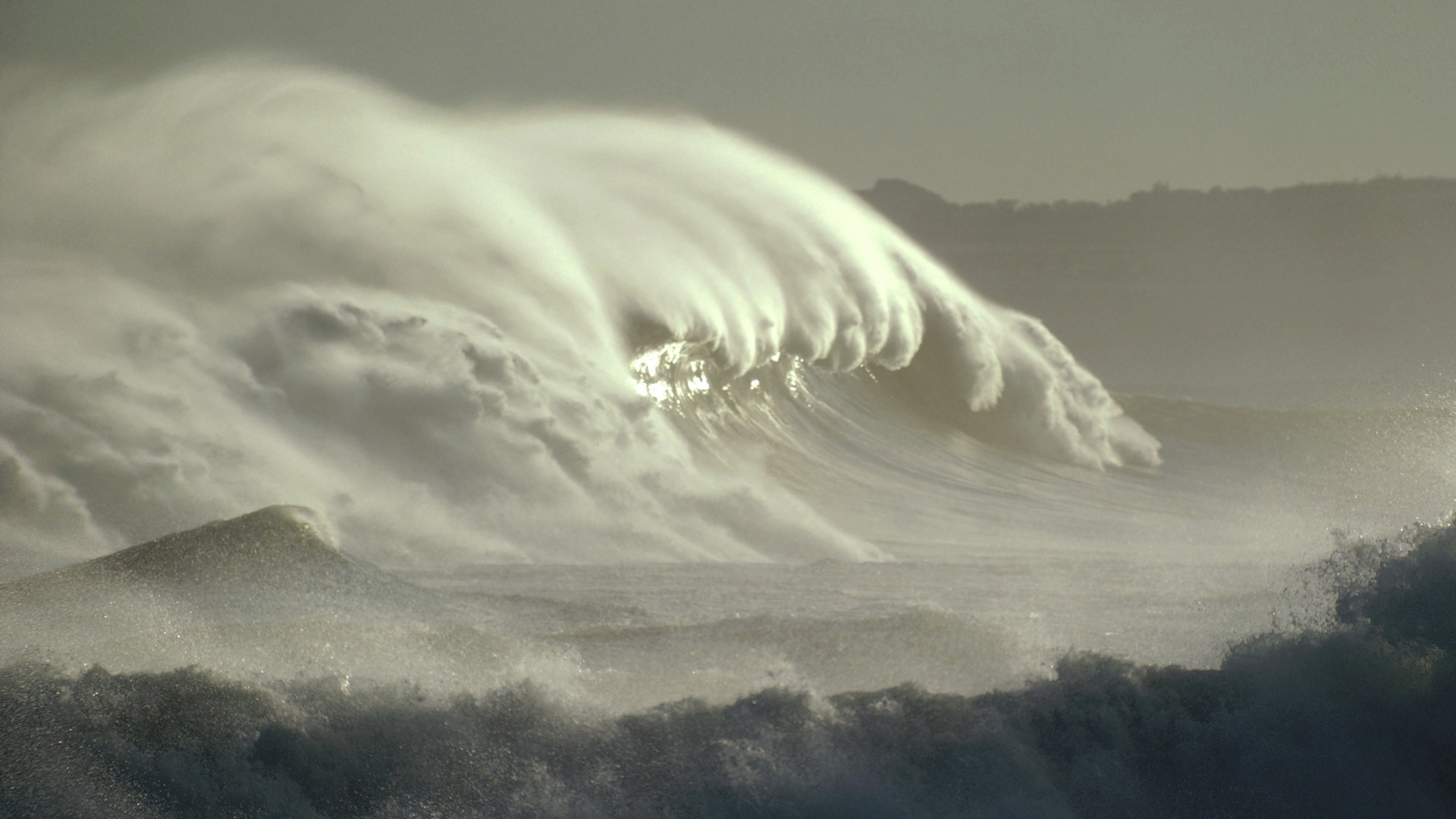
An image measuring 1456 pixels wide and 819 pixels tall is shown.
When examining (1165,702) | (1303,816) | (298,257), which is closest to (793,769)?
(1165,702)

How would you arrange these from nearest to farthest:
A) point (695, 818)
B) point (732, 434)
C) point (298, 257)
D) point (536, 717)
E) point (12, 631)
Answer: point (695, 818) < point (536, 717) < point (12, 631) < point (298, 257) < point (732, 434)

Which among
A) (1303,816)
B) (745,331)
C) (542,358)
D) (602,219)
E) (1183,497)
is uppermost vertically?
(602,219)

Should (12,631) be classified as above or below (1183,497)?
below

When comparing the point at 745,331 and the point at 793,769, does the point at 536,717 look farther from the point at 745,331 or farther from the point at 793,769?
the point at 745,331

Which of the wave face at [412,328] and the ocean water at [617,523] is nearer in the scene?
the ocean water at [617,523]
